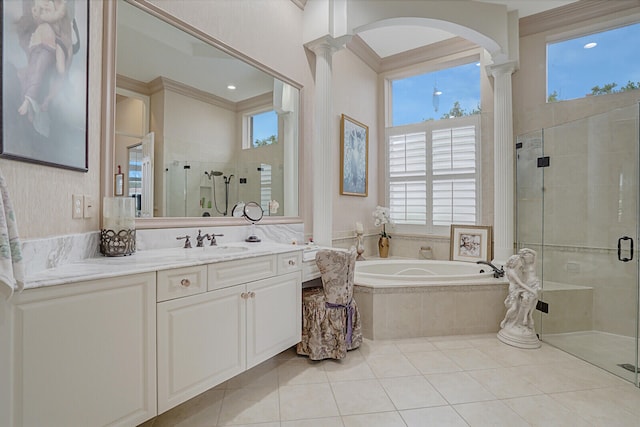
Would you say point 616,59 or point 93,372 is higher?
point 616,59

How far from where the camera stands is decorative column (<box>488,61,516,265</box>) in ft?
11.5

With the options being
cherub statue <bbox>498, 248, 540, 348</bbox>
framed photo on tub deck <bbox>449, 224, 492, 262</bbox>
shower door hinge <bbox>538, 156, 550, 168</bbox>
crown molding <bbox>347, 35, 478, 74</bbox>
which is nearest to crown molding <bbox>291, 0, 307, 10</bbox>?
crown molding <bbox>347, 35, 478, 74</bbox>

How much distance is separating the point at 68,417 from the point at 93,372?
0.15 metres

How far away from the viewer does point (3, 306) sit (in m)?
0.93

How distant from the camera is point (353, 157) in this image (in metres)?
4.00

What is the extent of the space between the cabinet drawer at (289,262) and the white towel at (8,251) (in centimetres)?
133

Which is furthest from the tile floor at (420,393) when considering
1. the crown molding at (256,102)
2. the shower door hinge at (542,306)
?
the crown molding at (256,102)

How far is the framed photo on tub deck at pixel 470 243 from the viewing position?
374 cm

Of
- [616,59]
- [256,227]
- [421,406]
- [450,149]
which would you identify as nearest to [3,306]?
[256,227]

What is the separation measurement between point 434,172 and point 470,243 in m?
1.05

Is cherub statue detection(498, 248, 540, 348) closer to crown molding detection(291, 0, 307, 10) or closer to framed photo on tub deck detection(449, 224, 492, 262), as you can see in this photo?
framed photo on tub deck detection(449, 224, 492, 262)

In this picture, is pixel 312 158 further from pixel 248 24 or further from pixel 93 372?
pixel 93 372

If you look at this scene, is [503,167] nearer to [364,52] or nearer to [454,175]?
[454,175]

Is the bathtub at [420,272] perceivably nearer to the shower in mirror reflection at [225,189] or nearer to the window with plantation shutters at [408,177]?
the window with plantation shutters at [408,177]
